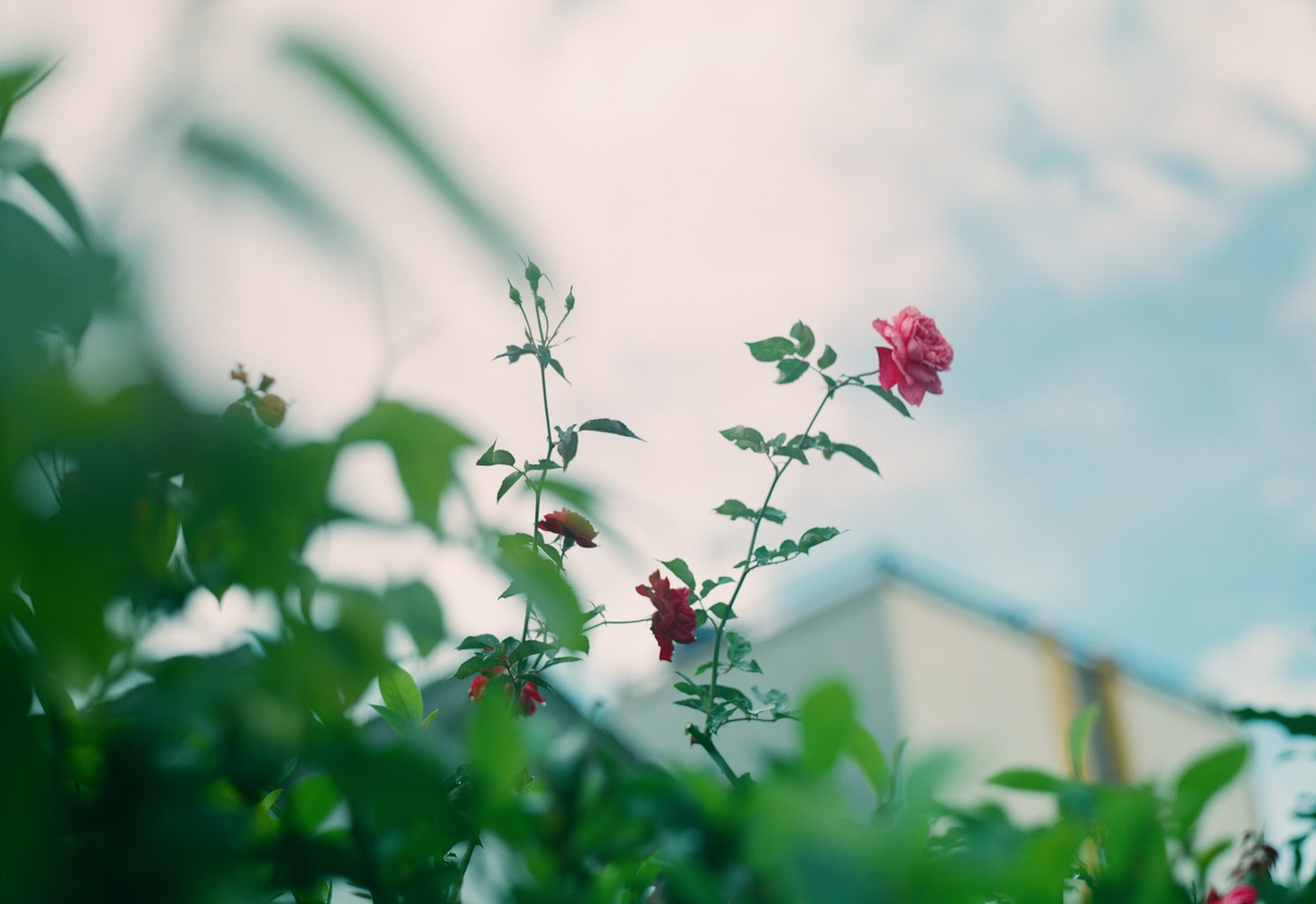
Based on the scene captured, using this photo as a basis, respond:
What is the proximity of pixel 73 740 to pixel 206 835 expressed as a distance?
0.09 metres

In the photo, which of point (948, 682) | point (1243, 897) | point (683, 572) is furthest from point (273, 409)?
point (948, 682)

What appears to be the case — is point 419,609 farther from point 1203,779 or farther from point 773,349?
point 773,349

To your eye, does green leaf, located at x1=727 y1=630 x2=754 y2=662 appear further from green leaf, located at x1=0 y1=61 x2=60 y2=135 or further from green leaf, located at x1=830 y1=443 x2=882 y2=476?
green leaf, located at x1=0 y1=61 x2=60 y2=135

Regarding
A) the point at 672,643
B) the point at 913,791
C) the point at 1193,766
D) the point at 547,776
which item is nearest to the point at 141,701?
the point at 547,776

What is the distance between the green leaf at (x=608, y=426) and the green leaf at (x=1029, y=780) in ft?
2.27

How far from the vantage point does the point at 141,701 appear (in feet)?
1.20

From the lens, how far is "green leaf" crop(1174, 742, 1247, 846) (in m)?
0.47

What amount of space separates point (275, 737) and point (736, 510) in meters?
0.95

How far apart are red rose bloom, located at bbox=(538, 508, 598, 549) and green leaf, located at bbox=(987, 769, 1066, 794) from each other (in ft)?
1.84

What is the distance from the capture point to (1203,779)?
475mm

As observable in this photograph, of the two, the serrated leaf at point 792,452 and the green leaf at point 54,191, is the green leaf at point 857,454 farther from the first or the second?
the green leaf at point 54,191

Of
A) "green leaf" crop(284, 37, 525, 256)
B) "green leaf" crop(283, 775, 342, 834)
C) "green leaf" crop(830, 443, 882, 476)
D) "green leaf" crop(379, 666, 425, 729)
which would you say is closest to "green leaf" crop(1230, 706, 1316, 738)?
"green leaf" crop(830, 443, 882, 476)

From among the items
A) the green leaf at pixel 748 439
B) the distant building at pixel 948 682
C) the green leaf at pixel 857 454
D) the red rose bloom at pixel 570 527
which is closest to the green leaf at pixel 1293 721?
the green leaf at pixel 857 454

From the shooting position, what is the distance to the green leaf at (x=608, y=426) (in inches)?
45.5
